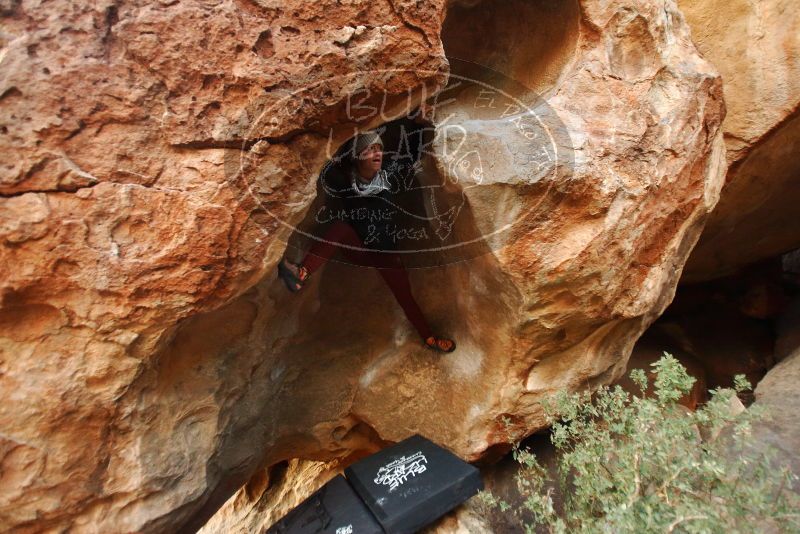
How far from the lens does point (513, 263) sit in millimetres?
1455

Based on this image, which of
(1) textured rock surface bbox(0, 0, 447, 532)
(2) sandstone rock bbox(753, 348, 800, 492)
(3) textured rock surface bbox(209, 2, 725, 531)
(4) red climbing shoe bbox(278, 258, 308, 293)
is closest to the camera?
(1) textured rock surface bbox(0, 0, 447, 532)

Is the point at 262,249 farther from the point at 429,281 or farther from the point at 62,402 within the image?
the point at 429,281

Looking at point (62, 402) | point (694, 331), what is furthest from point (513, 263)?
point (694, 331)

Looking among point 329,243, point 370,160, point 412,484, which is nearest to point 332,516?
point 412,484

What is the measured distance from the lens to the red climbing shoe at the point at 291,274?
1599mm

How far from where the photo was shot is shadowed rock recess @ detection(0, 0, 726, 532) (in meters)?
1.02

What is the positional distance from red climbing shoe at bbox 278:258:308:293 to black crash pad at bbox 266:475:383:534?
73 cm

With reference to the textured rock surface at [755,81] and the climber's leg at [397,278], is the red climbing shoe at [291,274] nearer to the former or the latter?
the climber's leg at [397,278]

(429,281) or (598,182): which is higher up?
(598,182)

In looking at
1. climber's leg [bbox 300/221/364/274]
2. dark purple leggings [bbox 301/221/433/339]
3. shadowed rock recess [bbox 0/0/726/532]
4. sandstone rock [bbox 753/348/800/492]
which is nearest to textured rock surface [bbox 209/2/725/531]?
shadowed rock recess [bbox 0/0/726/532]

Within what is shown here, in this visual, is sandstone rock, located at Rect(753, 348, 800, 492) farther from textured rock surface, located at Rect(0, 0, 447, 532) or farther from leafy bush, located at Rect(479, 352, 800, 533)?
textured rock surface, located at Rect(0, 0, 447, 532)

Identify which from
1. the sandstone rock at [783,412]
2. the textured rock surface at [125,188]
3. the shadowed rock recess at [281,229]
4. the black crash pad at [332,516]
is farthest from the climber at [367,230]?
the sandstone rock at [783,412]

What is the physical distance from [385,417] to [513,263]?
1.02 metres

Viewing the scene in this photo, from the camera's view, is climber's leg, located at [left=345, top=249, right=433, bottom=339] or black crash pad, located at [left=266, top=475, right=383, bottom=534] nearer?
black crash pad, located at [left=266, top=475, right=383, bottom=534]
